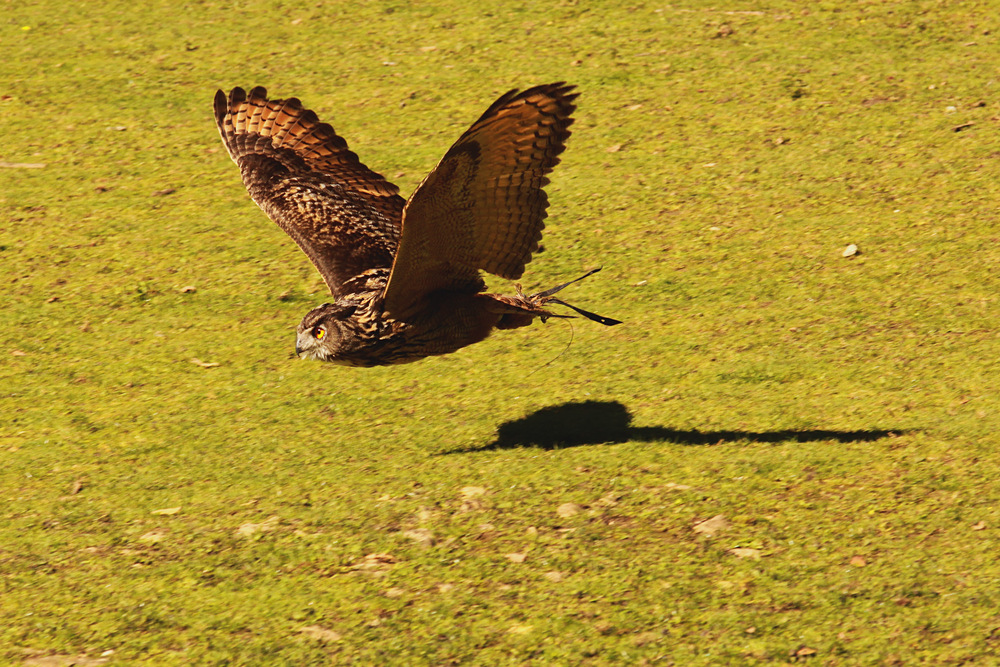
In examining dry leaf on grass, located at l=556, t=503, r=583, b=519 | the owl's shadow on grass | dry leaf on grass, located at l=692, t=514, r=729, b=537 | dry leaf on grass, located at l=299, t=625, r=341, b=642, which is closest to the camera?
dry leaf on grass, located at l=299, t=625, r=341, b=642

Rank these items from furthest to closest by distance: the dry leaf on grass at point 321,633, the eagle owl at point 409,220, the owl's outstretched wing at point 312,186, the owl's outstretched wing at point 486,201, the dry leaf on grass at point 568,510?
1. the owl's outstretched wing at point 312,186
2. the dry leaf on grass at point 568,510
3. the eagle owl at point 409,220
4. the owl's outstretched wing at point 486,201
5. the dry leaf on grass at point 321,633

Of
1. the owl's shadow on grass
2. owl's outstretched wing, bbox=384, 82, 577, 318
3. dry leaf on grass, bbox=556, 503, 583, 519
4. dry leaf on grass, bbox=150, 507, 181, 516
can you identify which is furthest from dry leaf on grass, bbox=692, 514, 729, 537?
dry leaf on grass, bbox=150, 507, 181, 516

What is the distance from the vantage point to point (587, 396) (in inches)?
289

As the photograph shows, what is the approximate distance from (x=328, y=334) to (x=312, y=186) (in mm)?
1543

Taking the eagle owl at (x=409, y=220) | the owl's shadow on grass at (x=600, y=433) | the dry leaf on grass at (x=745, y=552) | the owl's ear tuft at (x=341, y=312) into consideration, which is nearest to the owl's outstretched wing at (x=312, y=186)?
the eagle owl at (x=409, y=220)

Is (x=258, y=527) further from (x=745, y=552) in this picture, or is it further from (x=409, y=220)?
(x=745, y=552)

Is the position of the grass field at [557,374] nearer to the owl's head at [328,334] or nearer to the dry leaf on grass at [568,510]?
the dry leaf on grass at [568,510]

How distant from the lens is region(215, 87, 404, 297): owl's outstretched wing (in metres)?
7.36

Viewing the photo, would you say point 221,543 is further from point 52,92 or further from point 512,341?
point 52,92

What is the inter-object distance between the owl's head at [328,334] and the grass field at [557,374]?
71 centimetres

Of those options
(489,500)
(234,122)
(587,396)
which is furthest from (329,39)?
(489,500)

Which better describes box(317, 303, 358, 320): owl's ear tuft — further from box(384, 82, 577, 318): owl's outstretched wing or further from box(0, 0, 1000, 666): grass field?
box(0, 0, 1000, 666): grass field

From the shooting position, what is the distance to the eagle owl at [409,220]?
5.74 meters

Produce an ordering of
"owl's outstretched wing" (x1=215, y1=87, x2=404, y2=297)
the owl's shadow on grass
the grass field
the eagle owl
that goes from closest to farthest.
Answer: the grass field, the eagle owl, the owl's shadow on grass, "owl's outstretched wing" (x1=215, y1=87, x2=404, y2=297)
